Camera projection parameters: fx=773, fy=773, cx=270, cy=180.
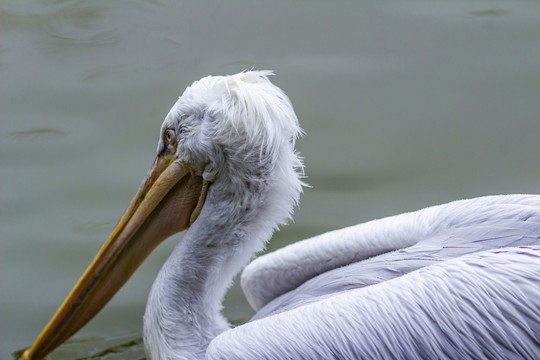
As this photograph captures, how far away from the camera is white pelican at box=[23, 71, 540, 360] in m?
2.24

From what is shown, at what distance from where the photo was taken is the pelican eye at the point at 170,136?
115 inches

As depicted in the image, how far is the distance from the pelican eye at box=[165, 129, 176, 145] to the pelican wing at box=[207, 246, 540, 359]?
0.86 m

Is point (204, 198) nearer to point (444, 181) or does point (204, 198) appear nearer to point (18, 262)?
point (18, 262)

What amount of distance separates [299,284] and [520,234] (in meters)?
1.02

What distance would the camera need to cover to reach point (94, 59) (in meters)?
5.25

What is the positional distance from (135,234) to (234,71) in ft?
7.10

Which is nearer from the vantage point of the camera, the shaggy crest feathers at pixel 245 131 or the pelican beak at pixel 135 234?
the shaggy crest feathers at pixel 245 131

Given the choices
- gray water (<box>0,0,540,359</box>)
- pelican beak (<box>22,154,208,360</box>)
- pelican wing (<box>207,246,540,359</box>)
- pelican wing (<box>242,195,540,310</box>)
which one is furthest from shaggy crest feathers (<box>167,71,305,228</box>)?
gray water (<box>0,0,540,359</box>)

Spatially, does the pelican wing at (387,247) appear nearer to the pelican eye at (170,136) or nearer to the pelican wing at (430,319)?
the pelican wing at (430,319)

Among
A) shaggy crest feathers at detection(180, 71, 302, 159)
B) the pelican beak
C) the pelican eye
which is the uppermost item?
shaggy crest feathers at detection(180, 71, 302, 159)

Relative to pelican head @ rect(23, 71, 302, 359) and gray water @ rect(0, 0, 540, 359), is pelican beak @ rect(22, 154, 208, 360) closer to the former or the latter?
pelican head @ rect(23, 71, 302, 359)

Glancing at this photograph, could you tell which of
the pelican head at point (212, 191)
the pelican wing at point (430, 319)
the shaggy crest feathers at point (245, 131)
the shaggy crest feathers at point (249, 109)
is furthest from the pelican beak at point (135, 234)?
the pelican wing at point (430, 319)

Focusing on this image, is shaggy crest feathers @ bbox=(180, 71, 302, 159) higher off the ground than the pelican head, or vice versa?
shaggy crest feathers @ bbox=(180, 71, 302, 159)

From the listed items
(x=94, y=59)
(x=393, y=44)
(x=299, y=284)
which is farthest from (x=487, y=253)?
(x=94, y=59)
